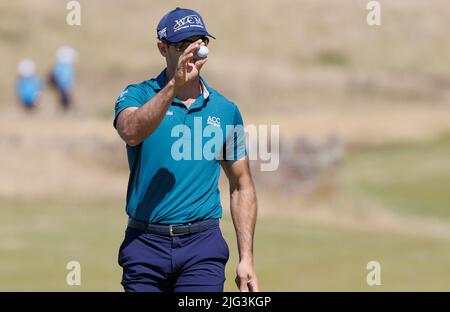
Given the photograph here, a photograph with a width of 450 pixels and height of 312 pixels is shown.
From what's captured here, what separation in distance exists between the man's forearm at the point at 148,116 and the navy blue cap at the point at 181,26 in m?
0.51

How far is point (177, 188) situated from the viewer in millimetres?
7602

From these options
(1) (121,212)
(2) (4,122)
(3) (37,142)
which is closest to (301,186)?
(1) (121,212)

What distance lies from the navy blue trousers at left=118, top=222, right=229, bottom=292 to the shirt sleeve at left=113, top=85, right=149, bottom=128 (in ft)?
2.69

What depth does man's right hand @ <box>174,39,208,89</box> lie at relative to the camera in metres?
6.96

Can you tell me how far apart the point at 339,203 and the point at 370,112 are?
77.8 feet

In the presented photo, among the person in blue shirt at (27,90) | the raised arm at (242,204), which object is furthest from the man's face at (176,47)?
the person in blue shirt at (27,90)

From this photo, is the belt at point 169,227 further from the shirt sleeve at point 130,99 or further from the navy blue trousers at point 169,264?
the shirt sleeve at point 130,99

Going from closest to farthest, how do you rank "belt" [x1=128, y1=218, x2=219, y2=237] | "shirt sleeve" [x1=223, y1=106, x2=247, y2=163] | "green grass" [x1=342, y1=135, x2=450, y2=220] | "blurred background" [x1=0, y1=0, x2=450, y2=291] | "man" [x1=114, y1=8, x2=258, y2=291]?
"man" [x1=114, y1=8, x2=258, y2=291] < "belt" [x1=128, y1=218, x2=219, y2=237] < "shirt sleeve" [x1=223, y1=106, x2=247, y2=163] < "blurred background" [x1=0, y1=0, x2=450, y2=291] < "green grass" [x1=342, y1=135, x2=450, y2=220]

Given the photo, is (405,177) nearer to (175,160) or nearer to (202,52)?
(175,160)

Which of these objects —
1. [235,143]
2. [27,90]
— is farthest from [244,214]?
[27,90]

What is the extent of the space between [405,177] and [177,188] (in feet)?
86.4

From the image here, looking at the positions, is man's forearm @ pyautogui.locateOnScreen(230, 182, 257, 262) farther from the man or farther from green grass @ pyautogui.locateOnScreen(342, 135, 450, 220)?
green grass @ pyautogui.locateOnScreen(342, 135, 450, 220)

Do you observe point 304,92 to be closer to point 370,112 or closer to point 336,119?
point 370,112

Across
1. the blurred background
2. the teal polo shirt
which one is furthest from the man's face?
the blurred background
